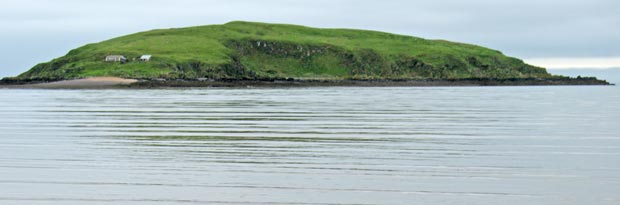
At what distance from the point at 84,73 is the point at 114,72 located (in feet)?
28.0

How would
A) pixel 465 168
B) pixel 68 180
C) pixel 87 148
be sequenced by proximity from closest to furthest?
pixel 68 180 < pixel 465 168 < pixel 87 148

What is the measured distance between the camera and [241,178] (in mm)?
18312

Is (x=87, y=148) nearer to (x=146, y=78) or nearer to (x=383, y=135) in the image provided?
(x=383, y=135)

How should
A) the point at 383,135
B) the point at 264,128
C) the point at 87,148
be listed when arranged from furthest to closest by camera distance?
1. the point at 264,128
2. the point at 383,135
3. the point at 87,148

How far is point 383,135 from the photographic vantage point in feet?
102

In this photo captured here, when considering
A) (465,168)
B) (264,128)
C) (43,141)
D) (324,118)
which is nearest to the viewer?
(465,168)

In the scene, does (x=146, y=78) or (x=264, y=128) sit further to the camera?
(x=146, y=78)

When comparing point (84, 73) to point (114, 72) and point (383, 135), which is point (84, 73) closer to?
point (114, 72)

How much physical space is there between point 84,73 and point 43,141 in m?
176

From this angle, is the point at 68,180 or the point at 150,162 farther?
the point at 150,162

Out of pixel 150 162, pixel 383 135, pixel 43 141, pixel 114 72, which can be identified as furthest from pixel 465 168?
pixel 114 72

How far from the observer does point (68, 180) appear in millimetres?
18141

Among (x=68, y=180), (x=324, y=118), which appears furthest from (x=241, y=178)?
(x=324, y=118)

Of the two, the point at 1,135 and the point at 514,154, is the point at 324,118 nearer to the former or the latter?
the point at 1,135
